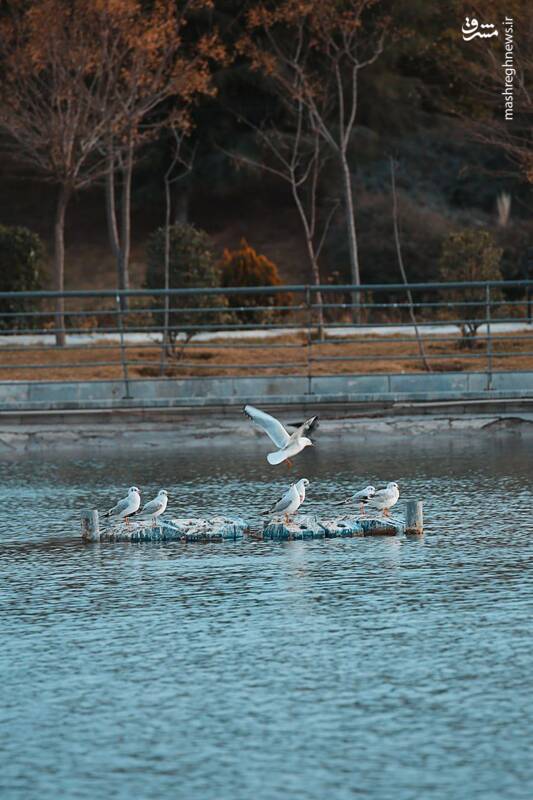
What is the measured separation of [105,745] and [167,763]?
42 centimetres

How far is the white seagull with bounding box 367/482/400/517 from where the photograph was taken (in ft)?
45.0

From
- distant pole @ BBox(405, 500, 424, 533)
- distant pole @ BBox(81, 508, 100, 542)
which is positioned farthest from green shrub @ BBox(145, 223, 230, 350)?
distant pole @ BBox(405, 500, 424, 533)

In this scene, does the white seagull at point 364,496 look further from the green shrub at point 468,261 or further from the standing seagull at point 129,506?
the green shrub at point 468,261

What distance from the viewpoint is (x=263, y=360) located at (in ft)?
92.0

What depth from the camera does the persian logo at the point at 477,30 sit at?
116ft

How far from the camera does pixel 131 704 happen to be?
26.9 feet

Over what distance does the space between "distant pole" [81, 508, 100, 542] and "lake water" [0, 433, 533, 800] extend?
0.19m

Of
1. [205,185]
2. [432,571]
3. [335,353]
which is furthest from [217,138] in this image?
[432,571]

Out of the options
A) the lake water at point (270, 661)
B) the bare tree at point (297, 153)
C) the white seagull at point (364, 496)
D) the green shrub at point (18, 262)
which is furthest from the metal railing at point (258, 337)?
the white seagull at point (364, 496)

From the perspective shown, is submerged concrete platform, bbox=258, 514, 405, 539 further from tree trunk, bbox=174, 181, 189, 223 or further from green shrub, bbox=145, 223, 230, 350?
tree trunk, bbox=174, 181, 189, 223

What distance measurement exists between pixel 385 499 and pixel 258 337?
18804mm

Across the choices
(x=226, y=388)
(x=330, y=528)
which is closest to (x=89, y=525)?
(x=330, y=528)

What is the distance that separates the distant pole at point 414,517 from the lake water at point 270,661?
22 centimetres

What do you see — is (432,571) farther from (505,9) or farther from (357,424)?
(505,9)
